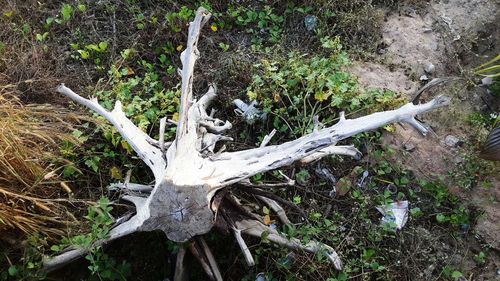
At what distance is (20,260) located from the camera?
2.83 metres

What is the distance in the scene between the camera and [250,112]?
11.2ft

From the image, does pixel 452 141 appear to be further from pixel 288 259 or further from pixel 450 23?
pixel 288 259

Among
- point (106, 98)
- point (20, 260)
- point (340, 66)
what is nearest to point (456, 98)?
point (340, 66)

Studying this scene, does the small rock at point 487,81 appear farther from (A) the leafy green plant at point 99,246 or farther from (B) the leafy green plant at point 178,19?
(A) the leafy green plant at point 99,246

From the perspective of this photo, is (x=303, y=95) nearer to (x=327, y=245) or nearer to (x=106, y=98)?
(x=327, y=245)

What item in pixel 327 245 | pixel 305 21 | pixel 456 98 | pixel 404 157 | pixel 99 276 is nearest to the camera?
pixel 99 276

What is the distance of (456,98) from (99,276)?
2404mm

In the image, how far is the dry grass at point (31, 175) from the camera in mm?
2861

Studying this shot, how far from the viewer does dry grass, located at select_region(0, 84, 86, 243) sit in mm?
2861

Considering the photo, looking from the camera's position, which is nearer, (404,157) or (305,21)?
(404,157)

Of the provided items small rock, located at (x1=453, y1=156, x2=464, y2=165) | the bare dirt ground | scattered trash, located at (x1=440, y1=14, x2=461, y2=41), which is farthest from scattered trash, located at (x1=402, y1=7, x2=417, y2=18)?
small rock, located at (x1=453, y1=156, x2=464, y2=165)

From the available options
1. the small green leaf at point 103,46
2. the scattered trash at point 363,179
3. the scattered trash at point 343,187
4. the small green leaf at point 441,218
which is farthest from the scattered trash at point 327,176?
the small green leaf at point 103,46

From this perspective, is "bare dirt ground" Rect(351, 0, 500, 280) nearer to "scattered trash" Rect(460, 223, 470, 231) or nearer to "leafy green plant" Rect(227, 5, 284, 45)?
"scattered trash" Rect(460, 223, 470, 231)

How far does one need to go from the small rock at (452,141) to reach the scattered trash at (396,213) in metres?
0.52
